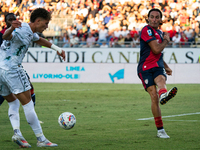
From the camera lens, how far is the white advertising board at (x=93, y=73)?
21344 millimetres

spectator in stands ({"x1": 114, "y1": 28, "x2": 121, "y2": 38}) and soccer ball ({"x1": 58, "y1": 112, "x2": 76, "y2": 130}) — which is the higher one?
soccer ball ({"x1": 58, "y1": 112, "x2": 76, "y2": 130})

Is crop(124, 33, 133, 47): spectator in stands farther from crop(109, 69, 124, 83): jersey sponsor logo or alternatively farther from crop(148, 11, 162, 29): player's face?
crop(148, 11, 162, 29): player's face

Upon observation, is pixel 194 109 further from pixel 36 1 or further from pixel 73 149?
pixel 36 1

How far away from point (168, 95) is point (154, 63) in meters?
0.91

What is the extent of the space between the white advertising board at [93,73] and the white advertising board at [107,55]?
1522mm

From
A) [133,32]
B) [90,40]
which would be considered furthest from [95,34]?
[133,32]

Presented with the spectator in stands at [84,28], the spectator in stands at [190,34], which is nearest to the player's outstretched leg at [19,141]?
the spectator in stands at [190,34]

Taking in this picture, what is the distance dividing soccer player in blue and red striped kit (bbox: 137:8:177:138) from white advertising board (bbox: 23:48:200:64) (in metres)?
16.4

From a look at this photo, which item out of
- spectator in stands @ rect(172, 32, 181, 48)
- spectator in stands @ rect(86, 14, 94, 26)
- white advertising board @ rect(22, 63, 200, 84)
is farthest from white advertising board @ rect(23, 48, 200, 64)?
spectator in stands @ rect(86, 14, 94, 26)

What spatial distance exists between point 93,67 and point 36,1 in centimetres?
840

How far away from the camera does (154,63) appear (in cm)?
655

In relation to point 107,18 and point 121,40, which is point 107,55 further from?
point 107,18

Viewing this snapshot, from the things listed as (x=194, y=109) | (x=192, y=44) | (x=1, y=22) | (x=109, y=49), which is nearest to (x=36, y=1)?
(x=1, y=22)

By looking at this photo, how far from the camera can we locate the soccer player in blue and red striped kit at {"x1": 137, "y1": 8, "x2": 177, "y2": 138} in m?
6.45
